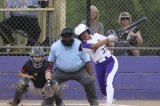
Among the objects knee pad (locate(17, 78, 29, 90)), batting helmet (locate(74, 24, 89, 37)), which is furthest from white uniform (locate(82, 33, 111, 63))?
knee pad (locate(17, 78, 29, 90))

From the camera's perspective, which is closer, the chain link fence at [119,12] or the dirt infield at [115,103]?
the dirt infield at [115,103]

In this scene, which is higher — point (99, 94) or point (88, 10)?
point (88, 10)

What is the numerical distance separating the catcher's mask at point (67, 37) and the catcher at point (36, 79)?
0.43 meters

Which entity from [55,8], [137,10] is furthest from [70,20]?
[137,10]

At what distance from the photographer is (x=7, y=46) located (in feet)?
38.0

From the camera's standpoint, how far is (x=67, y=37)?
411 inches

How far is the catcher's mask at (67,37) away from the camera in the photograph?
1036 centimetres

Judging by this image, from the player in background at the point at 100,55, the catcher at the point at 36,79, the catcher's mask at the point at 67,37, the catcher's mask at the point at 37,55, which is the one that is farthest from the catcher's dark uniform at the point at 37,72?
the player in background at the point at 100,55

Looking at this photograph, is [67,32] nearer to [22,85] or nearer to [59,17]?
[22,85]

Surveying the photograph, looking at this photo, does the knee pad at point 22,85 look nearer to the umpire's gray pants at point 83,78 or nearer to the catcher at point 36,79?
the catcher at point 36,79

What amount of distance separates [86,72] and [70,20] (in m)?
1.93

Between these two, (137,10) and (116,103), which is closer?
(116,103)

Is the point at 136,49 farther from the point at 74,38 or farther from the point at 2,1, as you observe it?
the point at 2,1

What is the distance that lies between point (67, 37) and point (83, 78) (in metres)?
0.79
